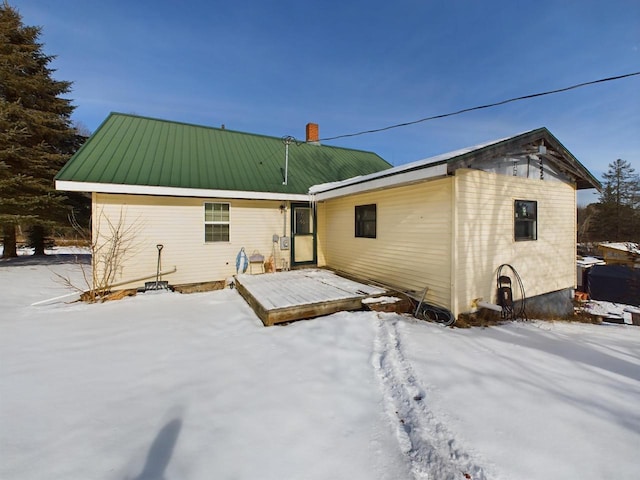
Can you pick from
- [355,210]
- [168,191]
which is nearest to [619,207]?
[355,210]

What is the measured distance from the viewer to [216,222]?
27.7 feet

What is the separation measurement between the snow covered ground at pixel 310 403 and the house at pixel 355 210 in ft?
6.65

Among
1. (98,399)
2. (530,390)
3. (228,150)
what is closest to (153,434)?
(98,399)

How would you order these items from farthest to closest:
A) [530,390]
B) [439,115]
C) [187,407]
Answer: [439,115], [530,390], [187,407]

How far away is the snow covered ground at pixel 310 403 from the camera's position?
1953 millimetres

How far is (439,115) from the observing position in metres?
7.35

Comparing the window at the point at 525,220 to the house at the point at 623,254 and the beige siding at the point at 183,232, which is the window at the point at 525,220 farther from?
the house at the point at 623,254

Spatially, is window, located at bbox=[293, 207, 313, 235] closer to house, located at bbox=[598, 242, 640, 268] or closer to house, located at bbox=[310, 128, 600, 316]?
house, located at bbox=[310, 128, 600, 316]

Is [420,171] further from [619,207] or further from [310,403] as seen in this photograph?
[619,207]

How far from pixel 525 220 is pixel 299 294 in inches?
226

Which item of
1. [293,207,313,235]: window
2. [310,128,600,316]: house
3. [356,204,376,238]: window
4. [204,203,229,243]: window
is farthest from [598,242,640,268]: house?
[204,203,229,243]: window

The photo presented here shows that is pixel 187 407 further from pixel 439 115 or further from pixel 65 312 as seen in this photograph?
pixel 439 115

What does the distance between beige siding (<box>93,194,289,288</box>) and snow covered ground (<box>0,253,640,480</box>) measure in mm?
3025

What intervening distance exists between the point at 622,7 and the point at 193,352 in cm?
1130
